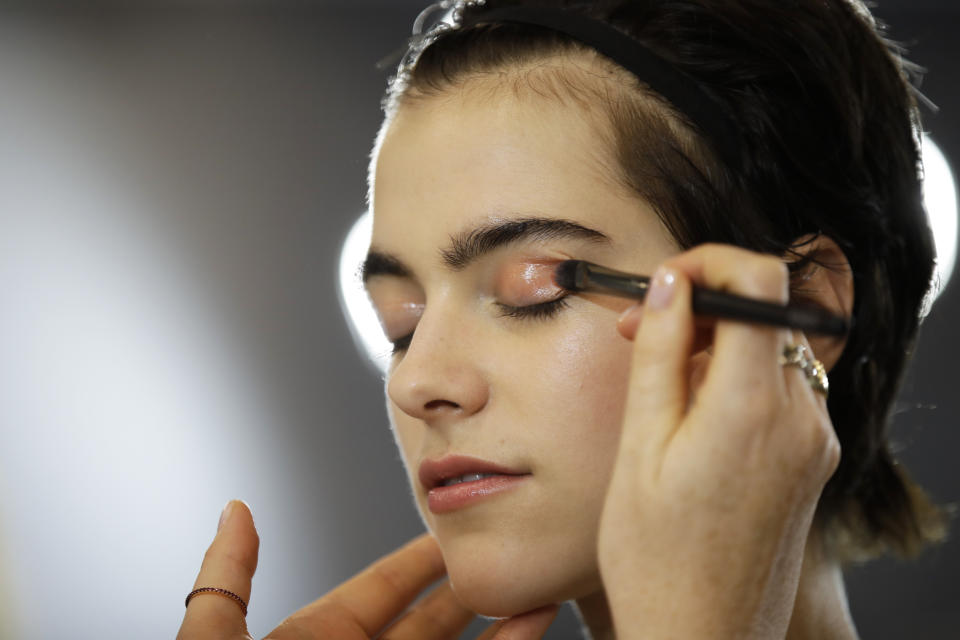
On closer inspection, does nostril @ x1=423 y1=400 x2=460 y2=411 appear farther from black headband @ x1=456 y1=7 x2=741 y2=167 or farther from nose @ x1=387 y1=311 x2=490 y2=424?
black headband @ x1=456 y1=7 x2=741 y2=167

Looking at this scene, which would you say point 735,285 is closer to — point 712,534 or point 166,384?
point 712,534

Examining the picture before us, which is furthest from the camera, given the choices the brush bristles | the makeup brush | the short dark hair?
the short dark hair

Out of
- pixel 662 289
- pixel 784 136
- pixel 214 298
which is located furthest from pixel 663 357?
pixel 214 298

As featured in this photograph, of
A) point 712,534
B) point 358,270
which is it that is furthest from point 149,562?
point 712,534

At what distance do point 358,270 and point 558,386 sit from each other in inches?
11.6

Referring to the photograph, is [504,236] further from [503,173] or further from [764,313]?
[764,313]

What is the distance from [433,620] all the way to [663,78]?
0.63m

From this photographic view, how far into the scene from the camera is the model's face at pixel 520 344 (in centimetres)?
70

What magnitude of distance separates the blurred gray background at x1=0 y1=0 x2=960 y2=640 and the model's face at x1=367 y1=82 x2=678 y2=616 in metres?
1.82

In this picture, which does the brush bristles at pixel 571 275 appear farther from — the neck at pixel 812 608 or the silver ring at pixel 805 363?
the neck at pixel 812 608

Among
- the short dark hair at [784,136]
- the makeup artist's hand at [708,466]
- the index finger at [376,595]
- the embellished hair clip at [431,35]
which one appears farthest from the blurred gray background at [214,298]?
the makeup artist's hand at [708,466]

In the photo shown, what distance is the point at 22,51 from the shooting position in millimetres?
2564

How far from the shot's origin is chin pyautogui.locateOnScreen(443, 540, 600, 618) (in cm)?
71

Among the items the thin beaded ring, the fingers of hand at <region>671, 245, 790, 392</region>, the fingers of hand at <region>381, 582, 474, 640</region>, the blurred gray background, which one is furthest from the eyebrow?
the blurred gray background
